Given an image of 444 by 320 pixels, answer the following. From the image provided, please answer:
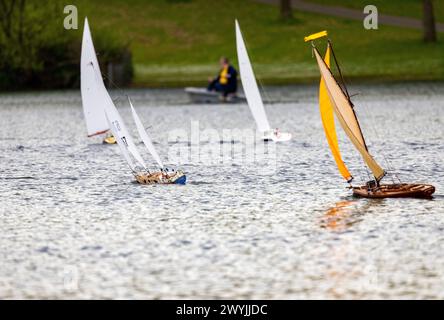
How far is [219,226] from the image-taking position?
18.0 m

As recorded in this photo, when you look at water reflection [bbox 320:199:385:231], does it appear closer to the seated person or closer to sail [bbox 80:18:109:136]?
sail [bbox 80:18:109:136]

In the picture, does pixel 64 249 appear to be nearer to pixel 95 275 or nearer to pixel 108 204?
pixel 95 275

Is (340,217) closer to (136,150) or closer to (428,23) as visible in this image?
(136,150)

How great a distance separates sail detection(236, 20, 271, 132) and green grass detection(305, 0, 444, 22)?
5850 centimetres

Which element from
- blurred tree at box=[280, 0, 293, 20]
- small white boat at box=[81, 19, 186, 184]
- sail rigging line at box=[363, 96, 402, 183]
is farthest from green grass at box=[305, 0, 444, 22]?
small white boat at box=[81, 19, 186, 184]

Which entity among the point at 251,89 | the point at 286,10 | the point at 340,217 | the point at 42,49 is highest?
the point at 286,10

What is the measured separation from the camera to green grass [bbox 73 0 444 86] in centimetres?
6956

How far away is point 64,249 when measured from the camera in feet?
53.3

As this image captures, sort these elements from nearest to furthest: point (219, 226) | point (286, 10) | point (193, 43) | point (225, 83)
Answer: point (219, 226), point (225, 83), point (193, 43), point (286, 10)

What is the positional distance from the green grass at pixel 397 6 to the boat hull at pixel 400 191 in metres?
71.9

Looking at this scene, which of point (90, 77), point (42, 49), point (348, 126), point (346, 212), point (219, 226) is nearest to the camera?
point (219, 226)

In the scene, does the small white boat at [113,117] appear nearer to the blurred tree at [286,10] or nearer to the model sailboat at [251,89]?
the model sailboat at [251,89]

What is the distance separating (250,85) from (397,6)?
64.7 metres

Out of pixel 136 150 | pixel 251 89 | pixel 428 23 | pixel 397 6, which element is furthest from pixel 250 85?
pixel 397 6
